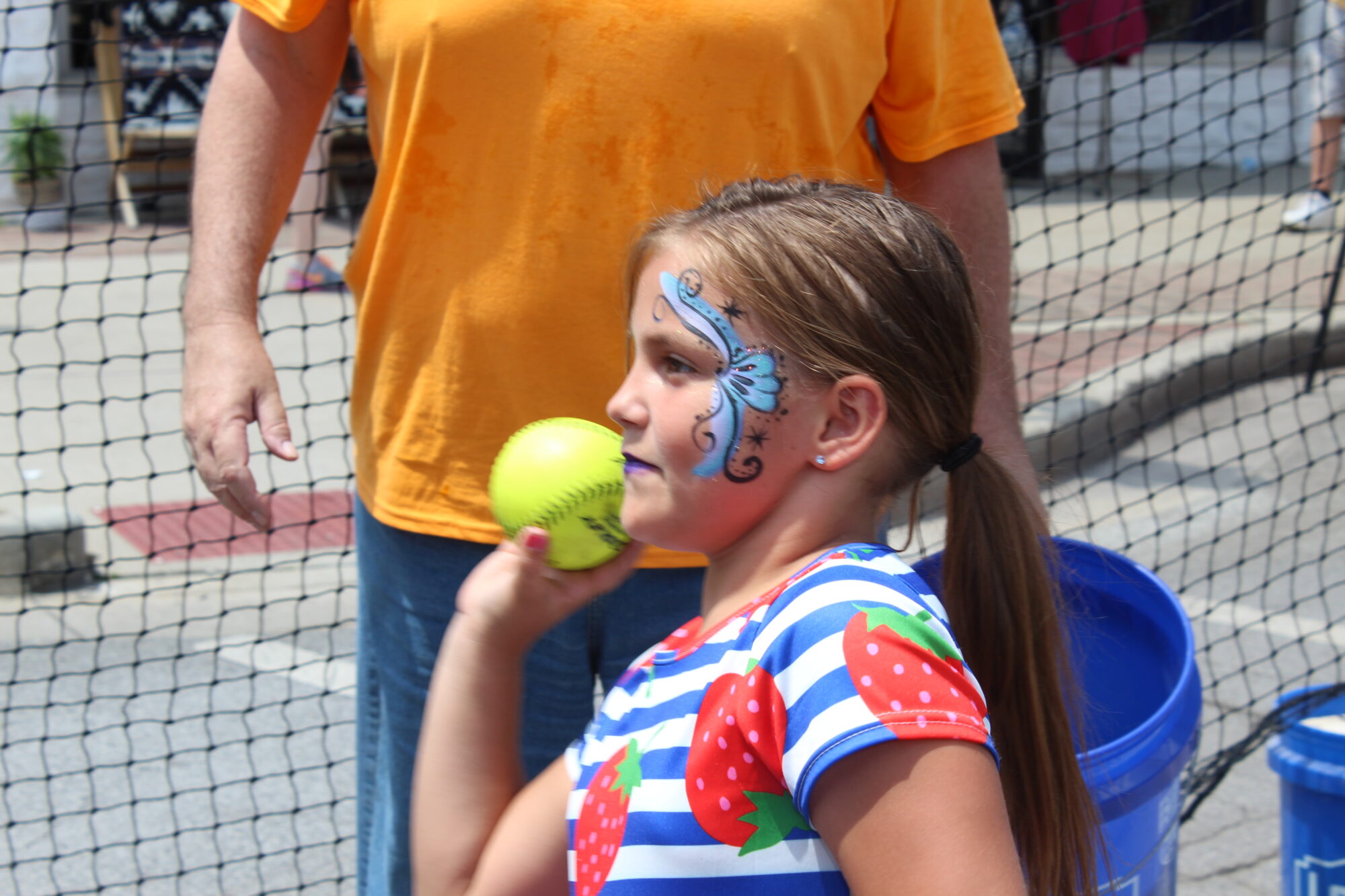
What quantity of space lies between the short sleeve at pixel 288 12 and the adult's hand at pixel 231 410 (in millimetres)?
426

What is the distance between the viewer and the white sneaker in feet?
28.4

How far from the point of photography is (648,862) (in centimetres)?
123

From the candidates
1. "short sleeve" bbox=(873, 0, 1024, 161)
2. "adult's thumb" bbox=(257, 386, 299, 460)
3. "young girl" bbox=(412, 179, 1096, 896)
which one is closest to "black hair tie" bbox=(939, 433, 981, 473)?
"young girl" bbox=(412, 179, 1096, 896)

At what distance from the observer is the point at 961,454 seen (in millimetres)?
1400

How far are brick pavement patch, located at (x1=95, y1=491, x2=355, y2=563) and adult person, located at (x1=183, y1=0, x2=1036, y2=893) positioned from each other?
336 cm

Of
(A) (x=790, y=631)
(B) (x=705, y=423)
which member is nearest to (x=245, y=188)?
(B) (x=705, y=423)

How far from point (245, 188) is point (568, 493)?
0.88m

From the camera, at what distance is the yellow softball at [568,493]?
1.40 meters

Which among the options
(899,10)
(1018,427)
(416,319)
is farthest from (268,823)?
(899,10)

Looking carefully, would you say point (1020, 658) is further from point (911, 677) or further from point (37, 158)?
point (37, 158)

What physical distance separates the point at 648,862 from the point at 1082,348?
714 cm

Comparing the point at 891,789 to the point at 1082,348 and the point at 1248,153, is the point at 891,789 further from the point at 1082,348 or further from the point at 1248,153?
the point at 1248,153

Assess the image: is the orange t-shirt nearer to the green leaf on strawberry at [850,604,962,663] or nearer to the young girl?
the young girl

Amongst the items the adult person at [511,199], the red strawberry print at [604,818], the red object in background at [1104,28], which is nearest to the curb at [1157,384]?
the adult person at [511,199]
